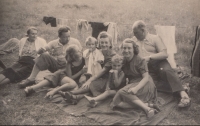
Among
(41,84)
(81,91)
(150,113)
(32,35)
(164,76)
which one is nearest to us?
(150,113)

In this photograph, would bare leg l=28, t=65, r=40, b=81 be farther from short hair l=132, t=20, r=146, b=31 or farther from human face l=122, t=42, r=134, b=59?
short hair l=132, t=20, r=146, b=31

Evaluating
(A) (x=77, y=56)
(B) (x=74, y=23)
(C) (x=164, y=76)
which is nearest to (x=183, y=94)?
(C) (x=164, y=76)

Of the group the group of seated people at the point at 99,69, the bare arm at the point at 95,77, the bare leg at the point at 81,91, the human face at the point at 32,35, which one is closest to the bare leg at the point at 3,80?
the group of seated people at the point at 99,69

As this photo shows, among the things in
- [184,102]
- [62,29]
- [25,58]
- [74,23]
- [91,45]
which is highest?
[74,23]

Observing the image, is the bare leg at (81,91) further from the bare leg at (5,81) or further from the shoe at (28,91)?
the bare leg at (5,81)

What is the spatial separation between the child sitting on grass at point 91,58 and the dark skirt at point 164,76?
86 centimetres

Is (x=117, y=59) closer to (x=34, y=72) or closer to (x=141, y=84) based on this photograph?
(x=141, y=84)

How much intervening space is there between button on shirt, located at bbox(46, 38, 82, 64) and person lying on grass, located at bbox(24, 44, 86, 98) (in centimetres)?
8

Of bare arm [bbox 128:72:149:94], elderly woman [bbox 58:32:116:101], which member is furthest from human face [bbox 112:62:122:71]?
bare arm [bbox 128:72:149:94]

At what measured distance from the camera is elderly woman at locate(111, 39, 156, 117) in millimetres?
3660

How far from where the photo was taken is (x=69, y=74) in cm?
422

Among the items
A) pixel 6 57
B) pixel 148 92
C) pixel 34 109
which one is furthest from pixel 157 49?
pixel 6 57

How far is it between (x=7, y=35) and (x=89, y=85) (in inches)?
75.6

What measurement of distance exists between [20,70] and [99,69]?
1529mm
